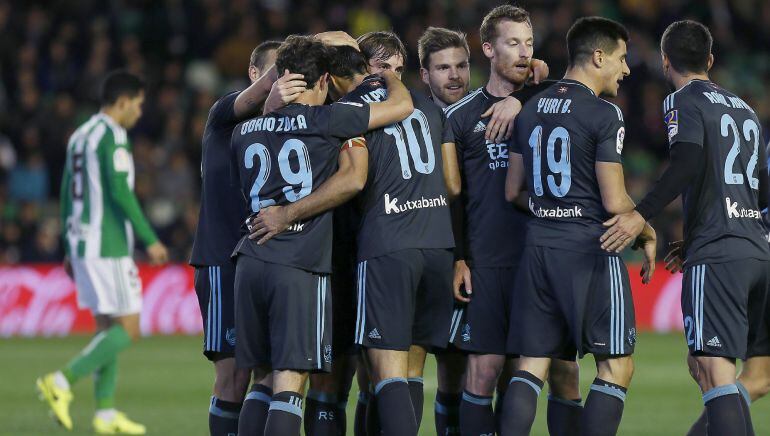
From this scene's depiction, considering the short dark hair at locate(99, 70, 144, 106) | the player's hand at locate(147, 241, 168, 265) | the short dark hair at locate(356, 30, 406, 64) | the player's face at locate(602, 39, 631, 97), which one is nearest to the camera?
the player's face at locate(602, 39, 631, 97)

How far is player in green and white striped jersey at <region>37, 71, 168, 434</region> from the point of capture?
9.84m

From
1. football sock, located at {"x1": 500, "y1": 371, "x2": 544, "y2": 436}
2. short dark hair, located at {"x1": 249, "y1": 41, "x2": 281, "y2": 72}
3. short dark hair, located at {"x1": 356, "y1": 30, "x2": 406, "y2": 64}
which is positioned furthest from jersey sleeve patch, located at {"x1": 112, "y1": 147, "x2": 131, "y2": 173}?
football sock, located at {"x1": 500, "y1": 371, "x2": 544, "y2": 436}

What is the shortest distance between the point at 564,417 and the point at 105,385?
3.81m

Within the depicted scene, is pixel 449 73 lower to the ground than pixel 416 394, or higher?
higher

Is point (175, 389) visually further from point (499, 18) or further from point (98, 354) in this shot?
point (499, 18)

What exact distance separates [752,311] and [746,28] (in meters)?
15.5

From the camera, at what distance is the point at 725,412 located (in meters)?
6.61

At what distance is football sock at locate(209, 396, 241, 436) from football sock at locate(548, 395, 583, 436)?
5.74ft

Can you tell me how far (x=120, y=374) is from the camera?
12891 mm

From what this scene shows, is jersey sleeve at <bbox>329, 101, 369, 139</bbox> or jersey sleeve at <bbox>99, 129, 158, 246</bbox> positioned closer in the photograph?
jersey sleeve at <bbox>329, 101, 369, 139</bbox>

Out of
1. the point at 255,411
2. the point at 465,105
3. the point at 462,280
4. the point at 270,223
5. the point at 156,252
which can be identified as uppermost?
the point at 465,105

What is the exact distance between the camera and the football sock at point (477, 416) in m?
7.20

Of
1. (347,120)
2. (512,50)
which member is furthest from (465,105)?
(347,120)

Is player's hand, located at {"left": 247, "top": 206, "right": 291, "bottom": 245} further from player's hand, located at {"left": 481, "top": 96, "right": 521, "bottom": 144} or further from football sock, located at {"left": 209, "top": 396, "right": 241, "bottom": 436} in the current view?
player's hand, located at {"left": 481, "top": 96, "right": 521, "bottom": 144}
